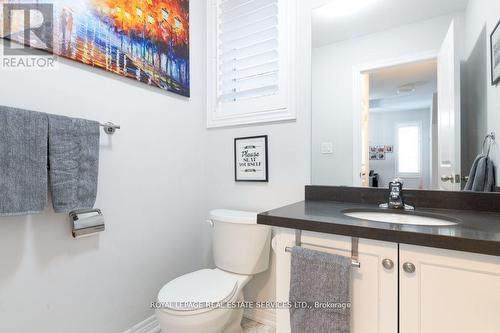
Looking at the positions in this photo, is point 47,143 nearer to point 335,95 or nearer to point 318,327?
point 318,327

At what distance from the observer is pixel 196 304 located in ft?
3.87

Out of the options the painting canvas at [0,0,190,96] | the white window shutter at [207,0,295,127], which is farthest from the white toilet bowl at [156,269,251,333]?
the painting canvas at [0,0,190,96]

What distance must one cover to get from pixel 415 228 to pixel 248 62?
1405 mm

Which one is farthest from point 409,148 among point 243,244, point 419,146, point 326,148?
point 243,244

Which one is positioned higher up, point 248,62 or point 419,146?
point 248,62

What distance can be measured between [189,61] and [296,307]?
1.62 metres

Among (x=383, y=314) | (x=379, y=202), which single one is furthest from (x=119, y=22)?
(x=383, y=314)

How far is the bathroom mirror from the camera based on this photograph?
1.17 m

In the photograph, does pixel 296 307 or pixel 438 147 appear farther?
pixel 438 147

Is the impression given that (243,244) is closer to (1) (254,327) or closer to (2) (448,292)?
(1) (254,327)

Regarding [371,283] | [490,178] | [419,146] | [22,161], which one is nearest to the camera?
[371,283]

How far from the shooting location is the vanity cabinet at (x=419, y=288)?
712 mm

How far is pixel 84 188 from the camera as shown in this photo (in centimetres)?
116

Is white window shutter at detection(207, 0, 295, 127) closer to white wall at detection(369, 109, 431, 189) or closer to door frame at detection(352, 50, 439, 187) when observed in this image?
door frame at detection(352, 50, 439, 187)
